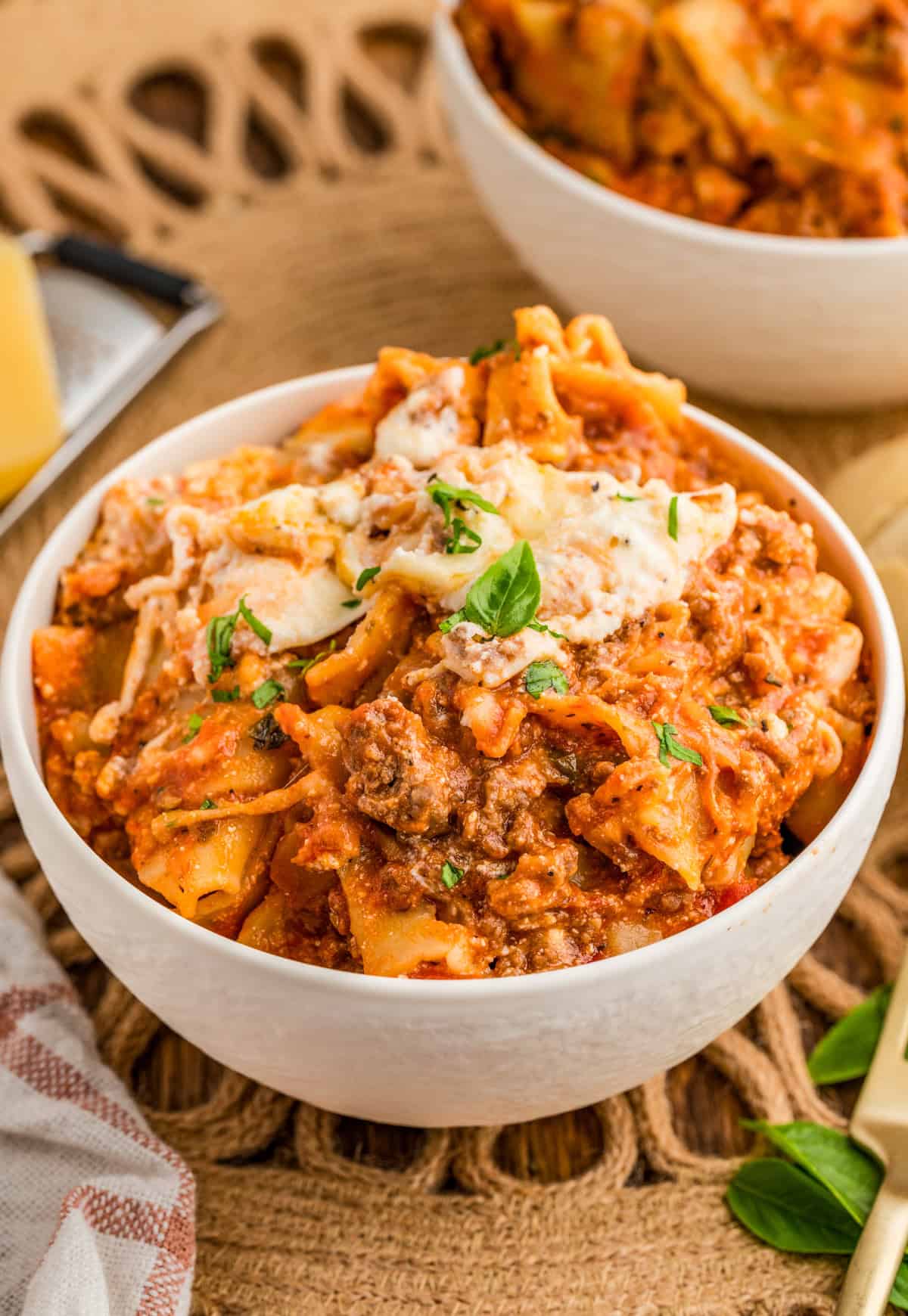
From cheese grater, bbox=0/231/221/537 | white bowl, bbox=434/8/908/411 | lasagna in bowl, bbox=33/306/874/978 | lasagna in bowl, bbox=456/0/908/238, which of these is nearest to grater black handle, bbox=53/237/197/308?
cheese grater, bbox=0/231/221/537

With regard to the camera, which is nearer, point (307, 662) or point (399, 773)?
point (399, 773)

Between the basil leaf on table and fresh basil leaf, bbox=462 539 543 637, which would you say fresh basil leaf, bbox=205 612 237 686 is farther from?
the basil leaf on table

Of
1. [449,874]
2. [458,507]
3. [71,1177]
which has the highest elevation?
[458,507]

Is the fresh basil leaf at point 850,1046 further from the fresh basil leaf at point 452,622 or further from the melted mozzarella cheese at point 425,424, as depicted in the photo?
the melted mozzarella cheese at point 425,424

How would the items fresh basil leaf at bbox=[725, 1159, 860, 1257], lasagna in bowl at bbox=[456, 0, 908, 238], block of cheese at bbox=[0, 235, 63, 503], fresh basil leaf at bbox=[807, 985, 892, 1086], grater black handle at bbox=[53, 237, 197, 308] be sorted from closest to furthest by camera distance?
fresh basil leaf at bbox=[725, 1159, 860, 1257] < fresh basil leaf at bbox=[807, 985, 892, 1086] < lasagna in bowl at bbox=[456, 0, 908, 238] < block of cheese at bbox=[0, 235, 63, 503] < grater black handle at bbox=[53, 237, 197, 308]

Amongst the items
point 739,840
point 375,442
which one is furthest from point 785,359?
point 739,840

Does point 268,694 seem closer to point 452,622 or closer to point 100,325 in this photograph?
point 452,622

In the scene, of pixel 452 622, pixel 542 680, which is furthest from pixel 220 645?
pixel 542 680
